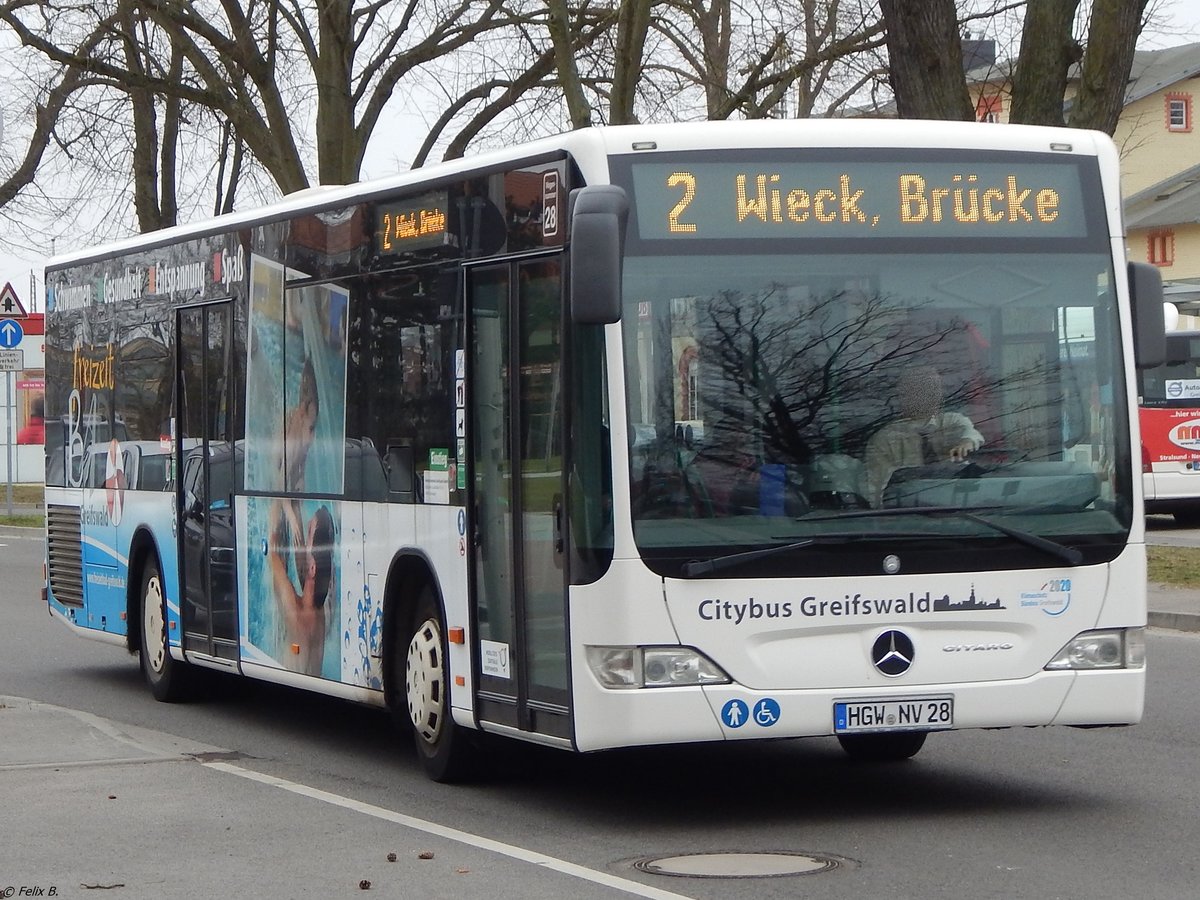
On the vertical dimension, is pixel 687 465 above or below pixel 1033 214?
below

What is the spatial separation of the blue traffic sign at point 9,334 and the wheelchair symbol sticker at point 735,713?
28166 mm

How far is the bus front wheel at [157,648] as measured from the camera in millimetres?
13766

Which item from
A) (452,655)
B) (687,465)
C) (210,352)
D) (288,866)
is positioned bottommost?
(288,866)

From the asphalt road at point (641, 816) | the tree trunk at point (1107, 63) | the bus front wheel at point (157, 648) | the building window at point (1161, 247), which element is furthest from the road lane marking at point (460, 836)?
the building window at point (1161, 247)

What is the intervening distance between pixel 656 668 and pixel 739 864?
0.88 m

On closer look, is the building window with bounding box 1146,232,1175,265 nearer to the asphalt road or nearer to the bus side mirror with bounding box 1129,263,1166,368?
the asphalt road

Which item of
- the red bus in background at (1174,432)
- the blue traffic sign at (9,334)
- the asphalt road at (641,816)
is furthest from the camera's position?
the blue traffic sign at (9,334)

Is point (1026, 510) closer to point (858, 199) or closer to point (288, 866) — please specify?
point (858, 199)

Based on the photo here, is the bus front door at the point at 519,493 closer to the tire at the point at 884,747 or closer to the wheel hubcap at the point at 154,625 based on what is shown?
the tire at the point at 884,747

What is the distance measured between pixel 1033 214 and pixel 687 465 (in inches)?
72.6

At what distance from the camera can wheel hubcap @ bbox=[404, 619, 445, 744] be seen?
9953 millimetres

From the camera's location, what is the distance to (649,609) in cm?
832

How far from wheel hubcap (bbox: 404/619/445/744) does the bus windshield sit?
1.93 m

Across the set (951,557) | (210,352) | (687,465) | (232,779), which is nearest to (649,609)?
(687,465)
